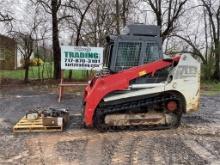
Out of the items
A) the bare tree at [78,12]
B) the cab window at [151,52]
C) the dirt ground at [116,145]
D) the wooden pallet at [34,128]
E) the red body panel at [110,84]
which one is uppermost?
the bare tree at [78,12]

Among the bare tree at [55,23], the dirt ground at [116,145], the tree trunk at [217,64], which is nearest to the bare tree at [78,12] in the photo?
the bare tree at [55,23]

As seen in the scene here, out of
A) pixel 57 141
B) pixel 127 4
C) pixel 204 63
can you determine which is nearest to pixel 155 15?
pixel 127 4

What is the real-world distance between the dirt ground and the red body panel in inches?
21.0

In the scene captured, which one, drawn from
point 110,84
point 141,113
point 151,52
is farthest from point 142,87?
point 151,52

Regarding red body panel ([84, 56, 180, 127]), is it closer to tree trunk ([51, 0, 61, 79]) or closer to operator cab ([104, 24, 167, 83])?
operator cab ([104, 24, 167, 83])

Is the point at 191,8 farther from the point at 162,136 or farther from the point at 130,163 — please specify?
the point at 130,163

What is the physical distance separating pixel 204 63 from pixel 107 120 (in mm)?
18867

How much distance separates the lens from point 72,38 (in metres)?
29.0

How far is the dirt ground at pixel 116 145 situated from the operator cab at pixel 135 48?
1677 millimetres

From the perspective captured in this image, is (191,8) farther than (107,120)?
Yes

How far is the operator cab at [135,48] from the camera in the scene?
37.0 feet

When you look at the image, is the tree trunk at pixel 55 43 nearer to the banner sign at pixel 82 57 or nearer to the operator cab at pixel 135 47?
the banner sign at pixel 82 57

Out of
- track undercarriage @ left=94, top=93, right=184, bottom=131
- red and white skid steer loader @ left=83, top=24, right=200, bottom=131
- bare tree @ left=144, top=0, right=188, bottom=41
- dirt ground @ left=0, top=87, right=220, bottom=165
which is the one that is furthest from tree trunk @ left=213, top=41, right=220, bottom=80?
track undercarriage @ left=94, top=93, right=184, bottom=131

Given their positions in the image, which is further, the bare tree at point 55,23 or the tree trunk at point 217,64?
the tree trunk at point 217,64
